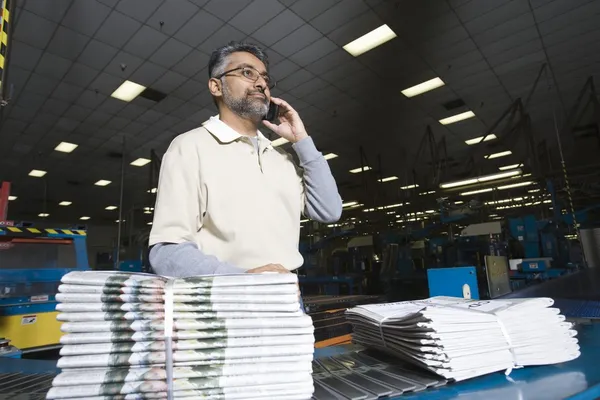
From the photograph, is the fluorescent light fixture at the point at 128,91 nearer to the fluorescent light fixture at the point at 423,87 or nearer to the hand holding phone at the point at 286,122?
the fluorescent light fixture at the point at 423,87

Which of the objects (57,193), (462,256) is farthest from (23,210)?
(462,256)

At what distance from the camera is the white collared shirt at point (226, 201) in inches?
31.0

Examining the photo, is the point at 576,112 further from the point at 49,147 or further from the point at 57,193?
the point at 57,193

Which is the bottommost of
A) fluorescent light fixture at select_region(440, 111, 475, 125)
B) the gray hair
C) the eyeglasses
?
the eyeglasses

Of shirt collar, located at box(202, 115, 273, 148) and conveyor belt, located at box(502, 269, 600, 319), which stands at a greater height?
shirt collar, located at box(202, 115, 273, 148)

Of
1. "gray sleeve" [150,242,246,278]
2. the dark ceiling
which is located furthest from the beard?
the dark ceiling

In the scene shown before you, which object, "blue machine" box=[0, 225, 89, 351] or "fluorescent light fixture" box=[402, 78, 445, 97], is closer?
"blue machine" box=[0, 225, 89, 351]

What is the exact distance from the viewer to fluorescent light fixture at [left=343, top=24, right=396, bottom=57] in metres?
5.39

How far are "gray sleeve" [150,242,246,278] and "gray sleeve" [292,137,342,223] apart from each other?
441 mm

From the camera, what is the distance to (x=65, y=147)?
29.3 ft

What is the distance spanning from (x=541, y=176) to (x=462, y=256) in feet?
9.80

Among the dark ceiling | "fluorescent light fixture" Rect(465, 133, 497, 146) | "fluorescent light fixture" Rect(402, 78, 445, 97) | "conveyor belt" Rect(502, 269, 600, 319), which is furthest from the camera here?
"fluorescent light fixture" Rect(465, 133, 497, 146)

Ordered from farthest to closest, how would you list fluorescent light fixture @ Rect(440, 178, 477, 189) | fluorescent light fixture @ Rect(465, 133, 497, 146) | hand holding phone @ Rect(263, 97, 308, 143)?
fluorescent light fixture @ Rect(465, 133, 497, 146) → fluorescent light fixture @ Rect(440, 178, 477, 189) → hand holding phone @ Rect(263, 97, 308, 143)

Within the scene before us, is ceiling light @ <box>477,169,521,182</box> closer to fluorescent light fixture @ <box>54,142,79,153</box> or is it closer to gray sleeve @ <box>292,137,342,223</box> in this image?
gray sleeve @ <box>292,137,342,223</box>
